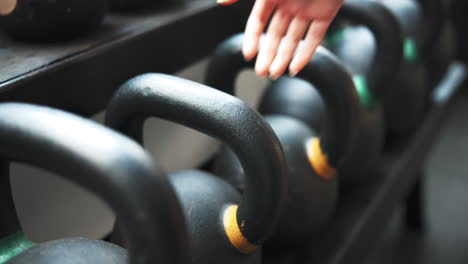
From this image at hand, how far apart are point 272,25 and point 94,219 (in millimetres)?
395

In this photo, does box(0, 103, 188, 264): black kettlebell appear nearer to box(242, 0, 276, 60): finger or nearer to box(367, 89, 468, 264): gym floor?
box(242, 0, 276, 60): finger

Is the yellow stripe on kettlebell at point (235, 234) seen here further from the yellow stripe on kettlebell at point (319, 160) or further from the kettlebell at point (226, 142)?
the yellow stripe on kettlebell at point (319, 160)

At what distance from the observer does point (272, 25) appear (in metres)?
0.56

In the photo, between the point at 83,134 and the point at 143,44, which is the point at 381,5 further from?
the point at 83,134

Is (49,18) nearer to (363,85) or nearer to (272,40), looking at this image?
(272,40)

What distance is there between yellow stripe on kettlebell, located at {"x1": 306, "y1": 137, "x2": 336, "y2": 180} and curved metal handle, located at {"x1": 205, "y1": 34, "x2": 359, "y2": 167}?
0.01 metres

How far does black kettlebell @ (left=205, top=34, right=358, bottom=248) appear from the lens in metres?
0.61

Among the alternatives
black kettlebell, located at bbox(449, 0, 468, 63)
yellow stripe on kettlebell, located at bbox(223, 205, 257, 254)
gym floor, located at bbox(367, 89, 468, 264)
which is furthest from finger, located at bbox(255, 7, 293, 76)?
black kettlebell, located at bbox(449, 0, 468, 63)

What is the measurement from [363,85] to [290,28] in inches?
11.4

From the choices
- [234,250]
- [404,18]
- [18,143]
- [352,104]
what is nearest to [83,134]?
[18,143]

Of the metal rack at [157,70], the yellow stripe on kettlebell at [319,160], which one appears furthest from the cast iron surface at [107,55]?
the yellow stripe on kettlebell at [319,160]

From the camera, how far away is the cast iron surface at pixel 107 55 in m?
0.54

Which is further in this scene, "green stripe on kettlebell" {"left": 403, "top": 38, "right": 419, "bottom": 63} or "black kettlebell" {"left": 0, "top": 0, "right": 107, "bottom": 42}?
"green stripe on kettlebell" {"left": 403, "top": 38, "right": 419, "bottom": 63}

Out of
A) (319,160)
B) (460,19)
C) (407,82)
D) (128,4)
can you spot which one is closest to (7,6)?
(128,4)
